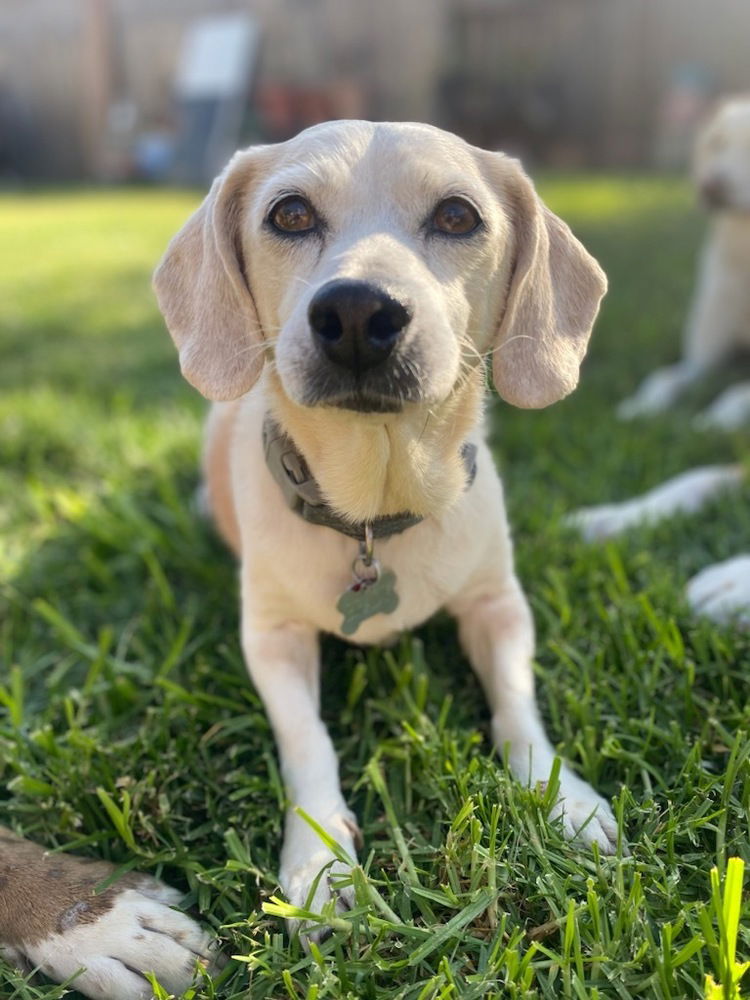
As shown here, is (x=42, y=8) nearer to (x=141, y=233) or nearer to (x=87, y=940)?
(x=141, y=233)

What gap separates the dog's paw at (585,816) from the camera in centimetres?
158

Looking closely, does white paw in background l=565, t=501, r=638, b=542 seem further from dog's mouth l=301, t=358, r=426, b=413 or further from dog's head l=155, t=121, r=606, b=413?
dog's mouth l=301, t=358, r=426, b=413

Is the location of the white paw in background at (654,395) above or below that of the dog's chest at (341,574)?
below

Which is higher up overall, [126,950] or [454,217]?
[454,217]

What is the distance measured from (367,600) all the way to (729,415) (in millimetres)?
2400

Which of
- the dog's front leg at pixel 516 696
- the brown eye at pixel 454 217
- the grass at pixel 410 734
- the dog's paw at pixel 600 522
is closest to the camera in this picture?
the grass at pixel 410 734

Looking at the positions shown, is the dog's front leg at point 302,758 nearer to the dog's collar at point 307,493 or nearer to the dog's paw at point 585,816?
the dog's collar at point 307,493

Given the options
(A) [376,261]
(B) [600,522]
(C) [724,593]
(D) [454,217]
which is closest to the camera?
(A) [376,261]

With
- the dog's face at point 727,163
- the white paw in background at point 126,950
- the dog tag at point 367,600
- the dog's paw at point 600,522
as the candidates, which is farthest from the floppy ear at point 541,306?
the dog's face at point 727,163

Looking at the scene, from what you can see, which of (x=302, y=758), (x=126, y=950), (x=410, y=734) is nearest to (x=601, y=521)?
(x=410, y=734)

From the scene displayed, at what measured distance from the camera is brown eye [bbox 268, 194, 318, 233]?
1.79 meters

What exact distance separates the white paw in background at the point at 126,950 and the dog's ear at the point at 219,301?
3.23 ft

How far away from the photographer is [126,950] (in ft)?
4.77

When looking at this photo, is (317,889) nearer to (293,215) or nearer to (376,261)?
(376,261)
